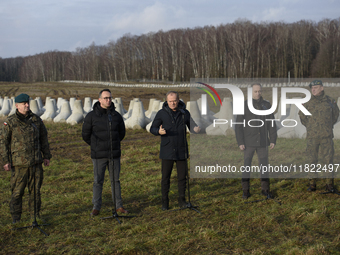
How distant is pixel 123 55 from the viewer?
70875 mm

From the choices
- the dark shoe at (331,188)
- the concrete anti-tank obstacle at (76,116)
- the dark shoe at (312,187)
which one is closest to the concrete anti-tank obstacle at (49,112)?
the concrete anti-tank obstacle at (76,116)

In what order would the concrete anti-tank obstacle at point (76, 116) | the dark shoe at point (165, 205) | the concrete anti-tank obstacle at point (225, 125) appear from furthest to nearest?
the concrete anti-tank obstacle at point (76, 116), the concrete anti-tank obstacle at point (225, 125), the dark shoe at point (165, 205)

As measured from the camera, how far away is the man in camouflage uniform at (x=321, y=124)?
574cm

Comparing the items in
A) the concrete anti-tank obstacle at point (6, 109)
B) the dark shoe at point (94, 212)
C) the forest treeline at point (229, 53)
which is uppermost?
the forest treeline at point (229, 53)

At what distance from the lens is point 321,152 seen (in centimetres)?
588

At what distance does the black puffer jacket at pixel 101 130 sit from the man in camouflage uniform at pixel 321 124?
308 cm

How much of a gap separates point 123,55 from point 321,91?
6744 centimetres

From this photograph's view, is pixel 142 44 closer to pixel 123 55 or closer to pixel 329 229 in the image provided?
pixel 123 55

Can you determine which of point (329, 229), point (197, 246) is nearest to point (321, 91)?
point (329, 229)

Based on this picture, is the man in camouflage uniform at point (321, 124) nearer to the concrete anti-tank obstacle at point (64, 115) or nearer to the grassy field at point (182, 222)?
the grassy field at point (182, 222)

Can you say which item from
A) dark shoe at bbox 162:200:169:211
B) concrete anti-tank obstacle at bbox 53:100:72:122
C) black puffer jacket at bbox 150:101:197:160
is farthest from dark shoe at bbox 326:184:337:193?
concrete anti-tank obstacle at bbox 53:100:72:122

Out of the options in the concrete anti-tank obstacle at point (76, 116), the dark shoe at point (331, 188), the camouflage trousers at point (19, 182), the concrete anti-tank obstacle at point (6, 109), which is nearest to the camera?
the camouflage trousers at point (19, 182)

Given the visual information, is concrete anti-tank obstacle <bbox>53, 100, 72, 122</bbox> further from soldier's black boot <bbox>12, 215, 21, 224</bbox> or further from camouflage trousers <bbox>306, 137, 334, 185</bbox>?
camouflage trousers <bbox>306, 137, 334, 185</bbox>

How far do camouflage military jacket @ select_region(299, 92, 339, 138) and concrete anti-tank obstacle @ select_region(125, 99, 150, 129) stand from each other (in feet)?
31.1
